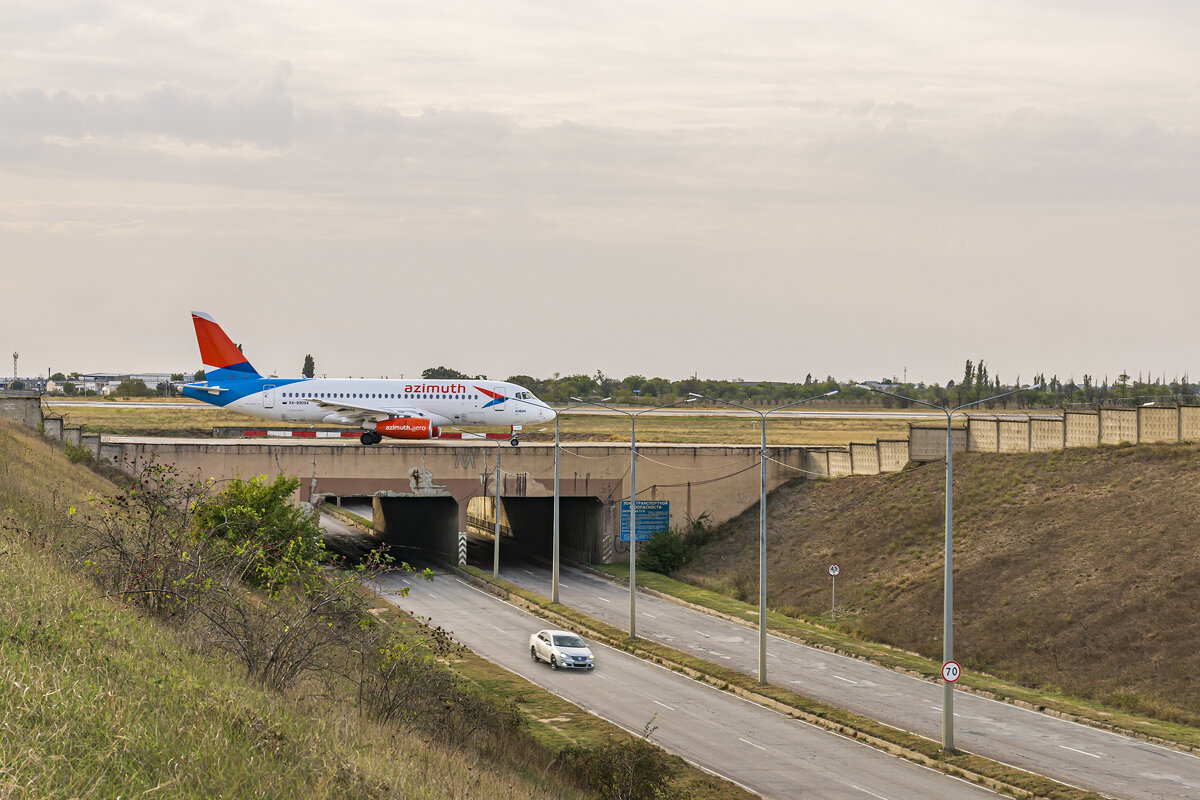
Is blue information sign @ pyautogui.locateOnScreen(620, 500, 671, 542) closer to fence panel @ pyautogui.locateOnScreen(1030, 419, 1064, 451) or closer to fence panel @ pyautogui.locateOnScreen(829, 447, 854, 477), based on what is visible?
fence panel @ pyautogui.locateOnScreen(829, 447, 854, 477)

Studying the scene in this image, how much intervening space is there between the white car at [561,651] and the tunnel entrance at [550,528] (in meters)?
30.3

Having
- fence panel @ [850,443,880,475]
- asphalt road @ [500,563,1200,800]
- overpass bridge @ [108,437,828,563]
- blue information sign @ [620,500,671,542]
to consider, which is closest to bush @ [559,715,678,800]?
asphalt road @ [500,563,1200,800]

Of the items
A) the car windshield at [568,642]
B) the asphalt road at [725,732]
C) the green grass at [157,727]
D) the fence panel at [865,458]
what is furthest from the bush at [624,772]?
the fence panel at [865,458]

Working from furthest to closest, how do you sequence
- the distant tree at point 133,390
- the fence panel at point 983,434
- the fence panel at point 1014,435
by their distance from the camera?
1. the distant tree at point 133,390
2. the fence panel at point 983,434
3. the fence panel at point 1014,435

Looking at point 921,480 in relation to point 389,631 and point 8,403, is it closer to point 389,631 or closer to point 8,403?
point 389,631

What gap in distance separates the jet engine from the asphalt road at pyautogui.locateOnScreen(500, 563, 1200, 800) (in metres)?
22.7

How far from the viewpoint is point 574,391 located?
18425 cm

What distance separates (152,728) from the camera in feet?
41.7

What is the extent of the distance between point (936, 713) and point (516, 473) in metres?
38.7

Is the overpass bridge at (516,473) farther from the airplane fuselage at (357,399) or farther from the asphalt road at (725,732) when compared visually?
the asphalt road at (725,732)

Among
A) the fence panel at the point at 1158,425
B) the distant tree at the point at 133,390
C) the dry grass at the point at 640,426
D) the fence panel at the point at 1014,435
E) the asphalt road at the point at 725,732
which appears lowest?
the asphalt road at the point at 725,732

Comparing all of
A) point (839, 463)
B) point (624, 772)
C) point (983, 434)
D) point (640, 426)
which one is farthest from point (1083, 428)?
point (640, 426)

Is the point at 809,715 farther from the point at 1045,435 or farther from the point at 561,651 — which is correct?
the point at 1045,435

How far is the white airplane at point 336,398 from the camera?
74.9m
